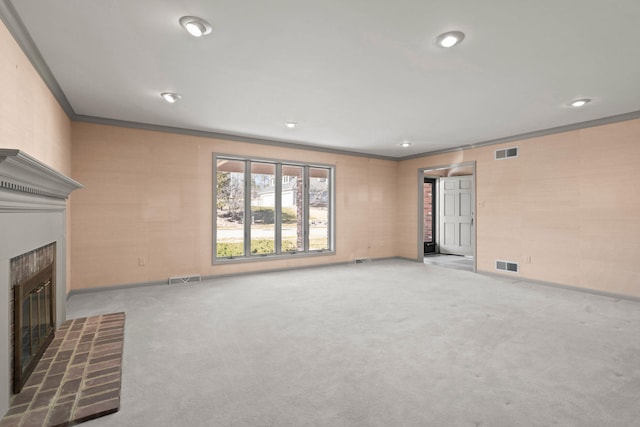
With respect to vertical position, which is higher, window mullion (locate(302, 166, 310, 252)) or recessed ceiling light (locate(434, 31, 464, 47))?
recessed ceiling light (locate(434, 31, 464, 47))

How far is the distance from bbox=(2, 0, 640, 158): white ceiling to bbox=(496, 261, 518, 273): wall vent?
2.42 meters

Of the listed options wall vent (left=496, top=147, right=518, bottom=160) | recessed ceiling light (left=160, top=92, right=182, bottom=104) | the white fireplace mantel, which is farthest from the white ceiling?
the white fireplace mantel

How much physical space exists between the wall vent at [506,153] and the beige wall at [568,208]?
7cm

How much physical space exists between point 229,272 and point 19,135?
3.66 m

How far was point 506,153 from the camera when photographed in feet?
18.9

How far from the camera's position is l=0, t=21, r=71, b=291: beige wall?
89.4 inches

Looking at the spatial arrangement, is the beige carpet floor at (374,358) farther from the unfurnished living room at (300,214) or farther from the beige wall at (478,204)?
the beige wall at (478,204)

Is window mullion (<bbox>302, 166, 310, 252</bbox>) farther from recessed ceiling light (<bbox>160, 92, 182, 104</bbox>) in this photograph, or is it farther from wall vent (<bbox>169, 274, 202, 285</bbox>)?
recessed ceiling light (<bbox>160, 92, 182, 104</bbox>)

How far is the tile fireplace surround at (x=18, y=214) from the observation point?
5.77 feet

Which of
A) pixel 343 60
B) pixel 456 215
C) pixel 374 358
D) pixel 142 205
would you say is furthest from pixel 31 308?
pixel 456 215

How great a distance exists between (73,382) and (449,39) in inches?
148

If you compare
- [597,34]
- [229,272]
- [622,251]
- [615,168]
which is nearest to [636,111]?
[615,168]

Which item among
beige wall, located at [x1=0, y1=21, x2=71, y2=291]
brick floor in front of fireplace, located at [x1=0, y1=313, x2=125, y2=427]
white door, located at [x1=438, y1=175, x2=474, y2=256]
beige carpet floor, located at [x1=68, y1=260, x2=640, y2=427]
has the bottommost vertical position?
beige carpet floor, located at [x1=68, y1=260, x2=640, y2=427]

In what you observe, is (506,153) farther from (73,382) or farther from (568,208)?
(73,382)
